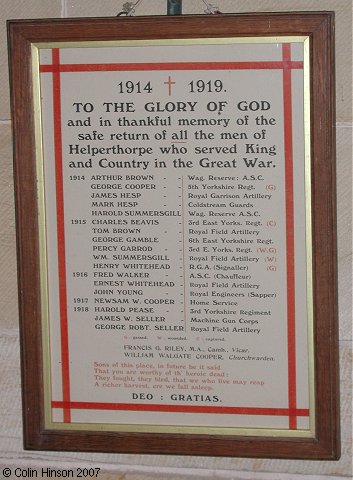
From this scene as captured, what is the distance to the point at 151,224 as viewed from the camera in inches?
32.9

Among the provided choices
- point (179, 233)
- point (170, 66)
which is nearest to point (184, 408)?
point (179, 233)

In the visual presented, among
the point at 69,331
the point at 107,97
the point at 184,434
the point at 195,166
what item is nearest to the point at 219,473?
the point at 184,434

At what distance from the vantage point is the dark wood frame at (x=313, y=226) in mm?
800

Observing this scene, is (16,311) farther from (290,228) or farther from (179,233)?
(290,228)

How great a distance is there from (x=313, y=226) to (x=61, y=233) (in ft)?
0.99

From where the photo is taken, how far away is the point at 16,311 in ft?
2.91

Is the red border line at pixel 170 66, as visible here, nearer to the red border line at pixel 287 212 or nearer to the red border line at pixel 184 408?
the red border line at pixel 287 212

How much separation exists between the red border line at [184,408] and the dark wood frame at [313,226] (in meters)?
0.03

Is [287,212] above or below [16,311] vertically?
above

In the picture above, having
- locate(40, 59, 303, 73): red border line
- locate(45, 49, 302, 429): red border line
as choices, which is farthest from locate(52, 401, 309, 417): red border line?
locate(40, 59, 303, 73): red border line

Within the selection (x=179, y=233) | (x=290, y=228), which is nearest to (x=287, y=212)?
(x=290, y=228)

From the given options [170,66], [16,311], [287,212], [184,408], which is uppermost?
[170,66]

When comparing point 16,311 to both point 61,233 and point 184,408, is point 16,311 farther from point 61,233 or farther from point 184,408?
point 184,408

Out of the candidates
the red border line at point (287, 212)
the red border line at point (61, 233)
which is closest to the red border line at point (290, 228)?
the red border line at point (287, 212)
